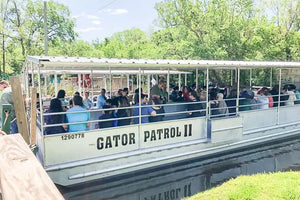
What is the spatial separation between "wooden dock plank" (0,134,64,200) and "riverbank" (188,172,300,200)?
4055mm

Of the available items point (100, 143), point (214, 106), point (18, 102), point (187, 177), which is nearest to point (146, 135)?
point (100, 143)

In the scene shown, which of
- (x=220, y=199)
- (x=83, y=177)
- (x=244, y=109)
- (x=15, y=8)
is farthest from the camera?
(x=15, y=8)

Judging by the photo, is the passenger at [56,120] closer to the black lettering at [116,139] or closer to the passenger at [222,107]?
the black lettering at [116,139]

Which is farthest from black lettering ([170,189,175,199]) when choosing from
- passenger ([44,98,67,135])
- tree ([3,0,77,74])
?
tree ([3,0,77,74])

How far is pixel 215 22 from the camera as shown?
1994 cm

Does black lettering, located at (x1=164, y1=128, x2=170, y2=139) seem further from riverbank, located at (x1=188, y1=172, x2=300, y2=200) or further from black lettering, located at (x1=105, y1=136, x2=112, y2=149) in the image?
riverbank, located at (x1=188, y1=172, x2=300, y2=200)

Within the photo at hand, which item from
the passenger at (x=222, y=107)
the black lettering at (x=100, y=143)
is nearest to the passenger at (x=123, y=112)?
the black lettering at (x=100, y=143)

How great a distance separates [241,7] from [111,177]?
1858 centimetres

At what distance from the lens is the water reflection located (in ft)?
19.5

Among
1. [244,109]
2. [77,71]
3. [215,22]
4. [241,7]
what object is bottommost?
[244,109]

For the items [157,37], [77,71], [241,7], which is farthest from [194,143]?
[157,37]

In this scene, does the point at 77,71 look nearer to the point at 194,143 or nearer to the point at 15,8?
the point at 194,143

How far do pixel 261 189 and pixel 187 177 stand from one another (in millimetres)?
2176

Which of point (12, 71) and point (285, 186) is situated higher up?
point (12, 71)
